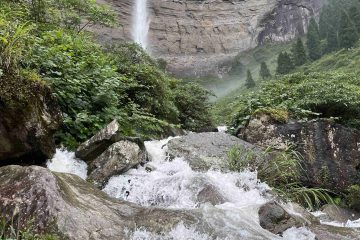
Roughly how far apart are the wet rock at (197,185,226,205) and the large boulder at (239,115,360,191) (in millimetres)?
3755

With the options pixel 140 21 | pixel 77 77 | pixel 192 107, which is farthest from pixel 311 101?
pixel 140 21

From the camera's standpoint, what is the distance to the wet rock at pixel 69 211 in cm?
437

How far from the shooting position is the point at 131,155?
7.47 meters

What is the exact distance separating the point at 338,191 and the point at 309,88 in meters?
4.11

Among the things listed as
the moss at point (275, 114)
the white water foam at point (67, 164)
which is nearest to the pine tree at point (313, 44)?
the moss at point (275, 114)

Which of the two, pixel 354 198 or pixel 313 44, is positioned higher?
pixel 354 198

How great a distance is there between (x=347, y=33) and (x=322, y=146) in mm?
54128

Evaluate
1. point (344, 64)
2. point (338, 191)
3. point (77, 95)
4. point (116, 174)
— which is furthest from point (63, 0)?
point (344, 64)

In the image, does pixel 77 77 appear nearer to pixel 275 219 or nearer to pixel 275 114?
pixel 275 219

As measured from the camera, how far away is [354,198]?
9.17 m

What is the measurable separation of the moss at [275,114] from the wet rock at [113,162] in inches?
183

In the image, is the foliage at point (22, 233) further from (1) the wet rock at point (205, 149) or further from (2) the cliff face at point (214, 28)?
(2) the cliff face at point (214, 28)

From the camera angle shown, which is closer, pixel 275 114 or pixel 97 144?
pixel 97 144

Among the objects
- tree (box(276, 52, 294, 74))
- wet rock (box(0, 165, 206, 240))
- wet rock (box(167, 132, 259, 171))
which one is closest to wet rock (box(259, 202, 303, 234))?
wet rock (box(0, 165, 206, 240))
